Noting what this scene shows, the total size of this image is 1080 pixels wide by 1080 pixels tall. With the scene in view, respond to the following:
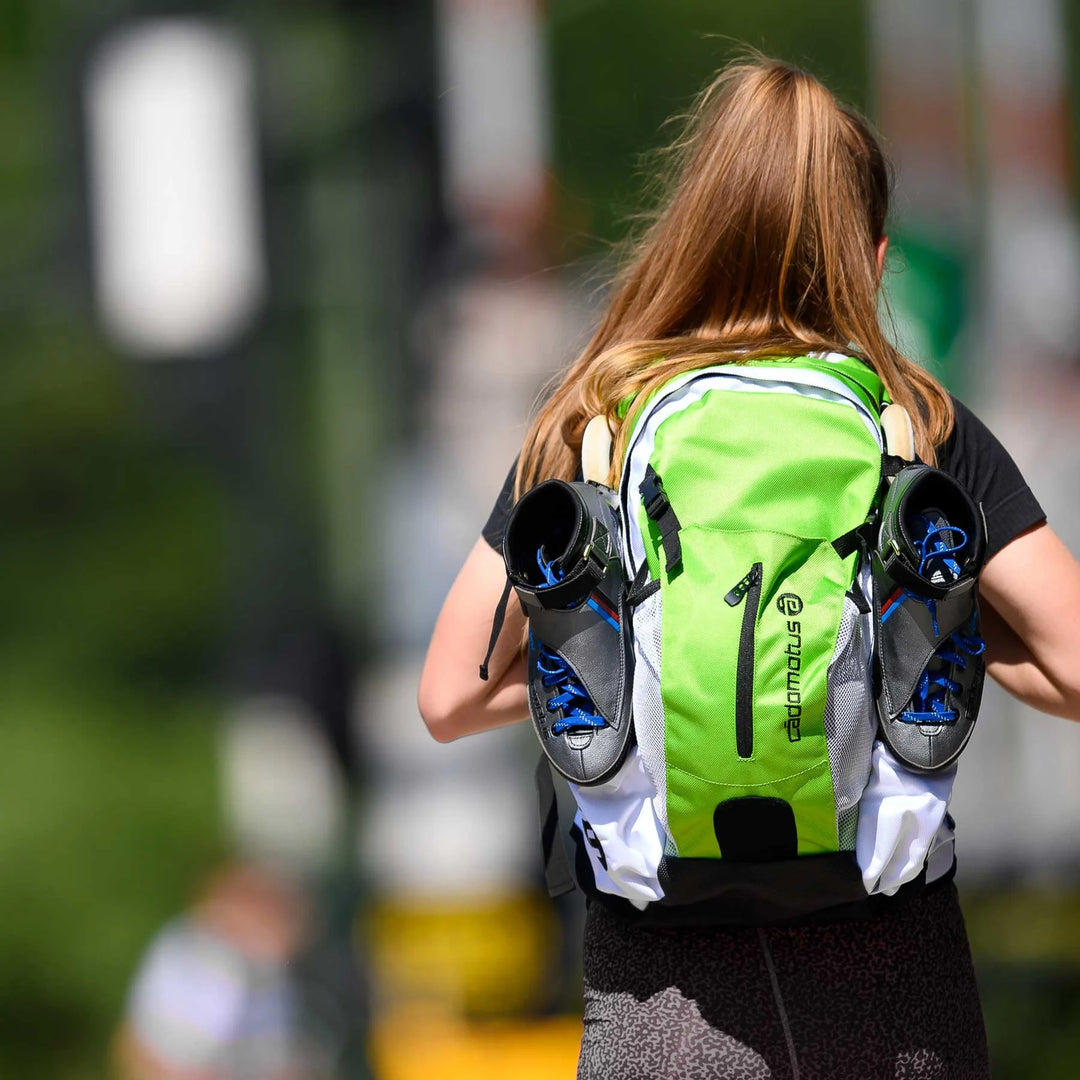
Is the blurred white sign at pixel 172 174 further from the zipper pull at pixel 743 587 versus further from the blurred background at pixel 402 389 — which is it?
the zipper pull at pixel 743 587

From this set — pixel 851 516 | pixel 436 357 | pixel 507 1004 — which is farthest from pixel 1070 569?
pixel 436 357

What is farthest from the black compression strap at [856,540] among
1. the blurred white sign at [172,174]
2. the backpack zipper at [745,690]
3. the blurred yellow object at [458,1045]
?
the blurred white sign at [172,174]

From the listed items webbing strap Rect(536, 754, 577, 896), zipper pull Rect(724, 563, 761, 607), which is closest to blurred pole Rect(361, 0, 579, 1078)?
webbing strap Rect(536, 754, 577, 896)

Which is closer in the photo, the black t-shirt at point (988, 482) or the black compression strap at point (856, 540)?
the black compression strap at point (856, 540)

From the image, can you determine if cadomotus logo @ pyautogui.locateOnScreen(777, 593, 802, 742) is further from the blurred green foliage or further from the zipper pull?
the blurred green foliage

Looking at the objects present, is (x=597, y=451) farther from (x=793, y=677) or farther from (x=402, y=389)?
(x=402, y=389)

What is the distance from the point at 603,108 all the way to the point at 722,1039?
44.0ft

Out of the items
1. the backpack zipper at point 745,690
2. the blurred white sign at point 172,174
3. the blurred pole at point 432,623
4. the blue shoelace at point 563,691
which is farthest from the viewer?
the blurred pole at point 432,623

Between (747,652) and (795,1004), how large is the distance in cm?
40

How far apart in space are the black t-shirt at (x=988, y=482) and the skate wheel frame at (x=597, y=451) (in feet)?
0.38

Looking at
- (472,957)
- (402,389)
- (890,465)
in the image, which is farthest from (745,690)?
(402,389)

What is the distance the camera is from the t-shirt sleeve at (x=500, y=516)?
190cm

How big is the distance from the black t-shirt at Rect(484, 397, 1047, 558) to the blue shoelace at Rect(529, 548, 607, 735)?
184 mm

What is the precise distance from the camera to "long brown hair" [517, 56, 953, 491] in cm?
184
